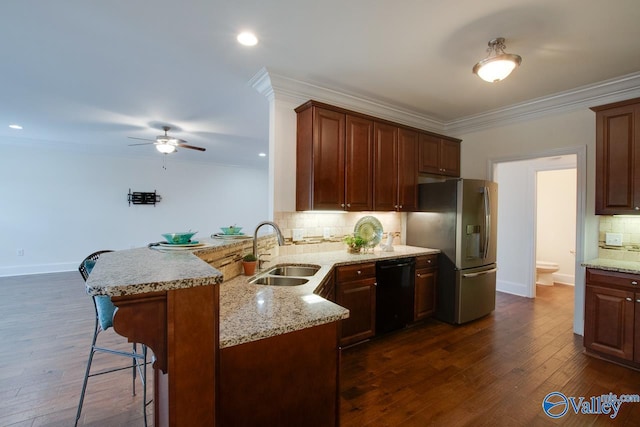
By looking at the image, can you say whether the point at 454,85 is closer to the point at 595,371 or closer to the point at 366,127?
the point at 366,127

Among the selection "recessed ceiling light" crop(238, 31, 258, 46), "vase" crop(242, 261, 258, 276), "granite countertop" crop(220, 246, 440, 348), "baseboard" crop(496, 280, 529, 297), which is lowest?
"baseboard" crop(496, 280, 529, 297)

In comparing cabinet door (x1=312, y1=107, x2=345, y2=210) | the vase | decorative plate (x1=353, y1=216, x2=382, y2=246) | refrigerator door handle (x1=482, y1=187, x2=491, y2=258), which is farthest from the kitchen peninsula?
refrigerator door handle (x1=482, y1=187, x2=491, y2=258)

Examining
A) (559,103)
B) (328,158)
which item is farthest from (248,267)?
(559,103)

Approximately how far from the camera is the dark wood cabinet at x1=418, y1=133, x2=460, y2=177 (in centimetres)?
385

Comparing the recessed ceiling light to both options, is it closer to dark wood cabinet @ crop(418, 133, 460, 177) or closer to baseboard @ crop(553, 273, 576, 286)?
dark wood cabinet @ crop(418, 133, 460, 177)

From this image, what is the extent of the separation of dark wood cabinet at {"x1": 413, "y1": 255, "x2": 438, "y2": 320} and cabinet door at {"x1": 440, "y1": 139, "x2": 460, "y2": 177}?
4.55 ft

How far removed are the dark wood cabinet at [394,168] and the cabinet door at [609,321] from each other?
194 centimetres

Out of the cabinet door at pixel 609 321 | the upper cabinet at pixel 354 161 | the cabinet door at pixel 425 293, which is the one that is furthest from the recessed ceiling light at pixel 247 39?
the cabinet door at pixel 609 321

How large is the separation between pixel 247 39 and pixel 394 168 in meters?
2.11

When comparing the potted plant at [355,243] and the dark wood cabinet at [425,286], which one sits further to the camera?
the dark wood cabinet at [425,286]

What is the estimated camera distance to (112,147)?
6082mm

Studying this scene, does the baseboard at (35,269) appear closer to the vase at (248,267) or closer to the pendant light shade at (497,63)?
the vase at (248,267)

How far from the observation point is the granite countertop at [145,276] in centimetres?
85

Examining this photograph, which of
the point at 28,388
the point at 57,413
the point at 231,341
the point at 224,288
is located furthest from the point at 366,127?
the point at 28,388
